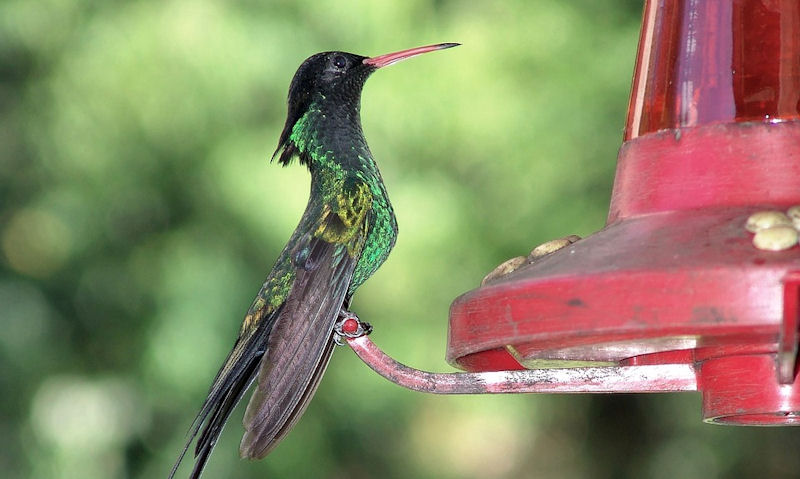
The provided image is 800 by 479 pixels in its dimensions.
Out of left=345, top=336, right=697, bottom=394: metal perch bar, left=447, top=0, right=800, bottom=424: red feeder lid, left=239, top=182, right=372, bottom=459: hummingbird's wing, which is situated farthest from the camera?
left=239, top=182, right=372, bottom=459: hummingbird's wing

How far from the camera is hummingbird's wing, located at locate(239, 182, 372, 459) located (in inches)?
109

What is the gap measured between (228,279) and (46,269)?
1.01 m

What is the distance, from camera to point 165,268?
19.2ft

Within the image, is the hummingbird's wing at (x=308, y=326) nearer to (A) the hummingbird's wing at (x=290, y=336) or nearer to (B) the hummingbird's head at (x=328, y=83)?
(A) the hummingbird's wing at (x=290, y=336)

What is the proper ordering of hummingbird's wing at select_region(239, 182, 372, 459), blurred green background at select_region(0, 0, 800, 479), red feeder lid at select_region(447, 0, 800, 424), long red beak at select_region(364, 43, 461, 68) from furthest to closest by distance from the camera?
blurred green background at select_region(0, 0, 800, 479) < long red beak at select_region(364, 43, 461, 68) < hummingbird's wing at select_region(239, 182, 372, 459) < red feeder lid at select_region(447, 0, 800, 424)

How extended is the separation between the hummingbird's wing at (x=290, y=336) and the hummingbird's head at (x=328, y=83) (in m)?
0.34

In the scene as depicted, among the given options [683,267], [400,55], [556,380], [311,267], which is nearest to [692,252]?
[683,267]

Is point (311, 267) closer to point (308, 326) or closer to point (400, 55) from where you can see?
point (308, 326)

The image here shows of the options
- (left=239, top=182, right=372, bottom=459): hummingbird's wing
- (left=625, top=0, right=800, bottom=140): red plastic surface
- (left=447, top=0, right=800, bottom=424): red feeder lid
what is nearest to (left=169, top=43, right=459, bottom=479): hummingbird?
(left=239, top=182, right=372, bottom=459): hummingbird's wing

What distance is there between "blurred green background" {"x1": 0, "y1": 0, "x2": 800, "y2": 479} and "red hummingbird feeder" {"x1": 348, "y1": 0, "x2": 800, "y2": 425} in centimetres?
329

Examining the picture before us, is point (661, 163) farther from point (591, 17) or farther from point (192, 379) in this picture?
point (591, 17)

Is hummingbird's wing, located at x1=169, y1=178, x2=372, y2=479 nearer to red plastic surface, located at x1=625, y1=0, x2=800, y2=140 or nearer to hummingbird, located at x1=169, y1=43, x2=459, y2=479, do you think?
hummingbird, located at x1=169, y1=43, x2=459, y2=479

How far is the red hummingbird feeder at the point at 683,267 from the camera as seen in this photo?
1.67 meters

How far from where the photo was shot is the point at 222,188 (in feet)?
19.0
